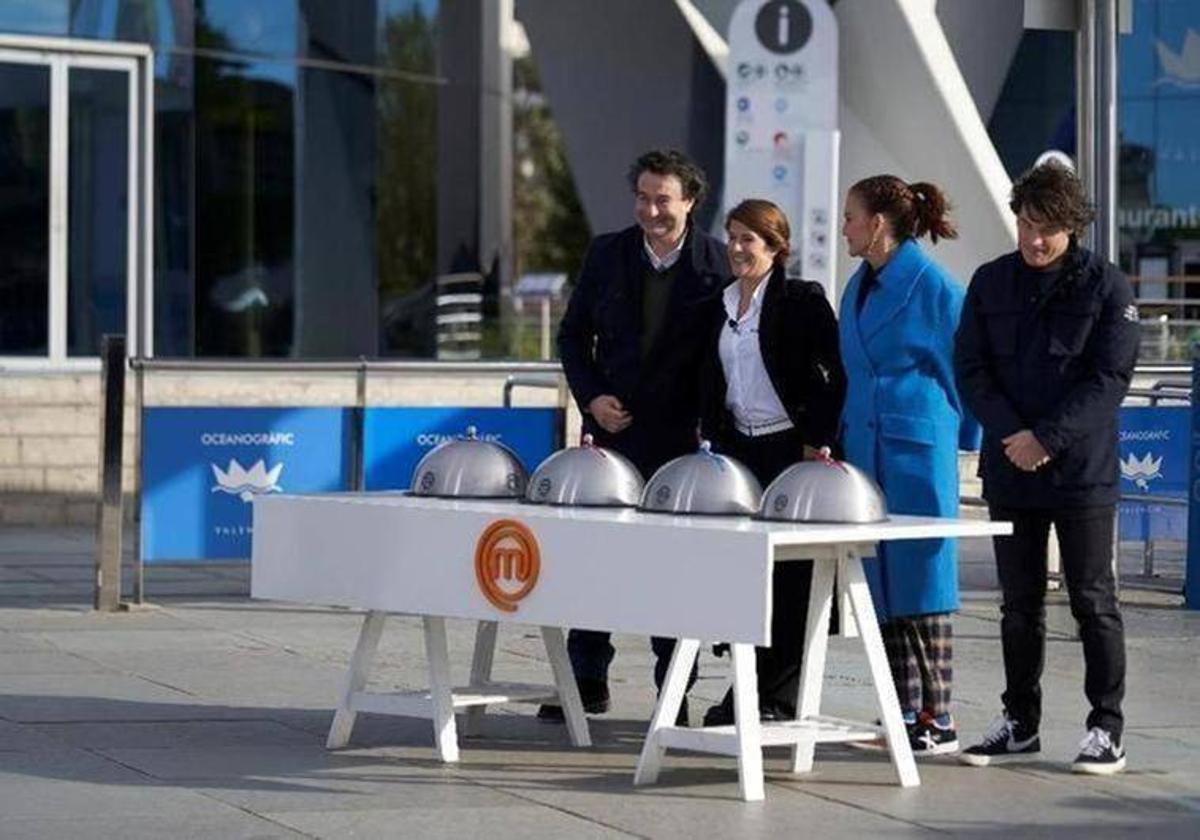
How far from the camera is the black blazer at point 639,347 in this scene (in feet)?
32.4

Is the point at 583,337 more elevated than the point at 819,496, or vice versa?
the point at 583,337

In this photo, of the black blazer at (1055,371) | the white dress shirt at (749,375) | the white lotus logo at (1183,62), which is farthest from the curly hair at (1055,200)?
the white lotus logo at (1183,62)

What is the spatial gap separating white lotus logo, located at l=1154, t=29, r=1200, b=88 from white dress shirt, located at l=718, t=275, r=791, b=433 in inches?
773

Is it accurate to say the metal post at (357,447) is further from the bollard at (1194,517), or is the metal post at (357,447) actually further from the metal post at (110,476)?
the bollard at (1194,517)

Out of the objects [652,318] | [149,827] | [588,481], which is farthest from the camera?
[652,318]

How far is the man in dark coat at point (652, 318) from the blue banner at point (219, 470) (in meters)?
4.45

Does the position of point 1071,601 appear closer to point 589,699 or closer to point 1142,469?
point 589,699

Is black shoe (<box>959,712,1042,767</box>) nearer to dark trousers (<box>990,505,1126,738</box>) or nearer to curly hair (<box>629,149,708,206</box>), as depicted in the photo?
dark trousers (<box>990,505,1126,738</box>)

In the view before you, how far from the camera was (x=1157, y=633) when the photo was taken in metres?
13.4

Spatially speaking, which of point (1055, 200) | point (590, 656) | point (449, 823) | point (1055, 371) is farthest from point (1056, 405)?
point (449, 823)

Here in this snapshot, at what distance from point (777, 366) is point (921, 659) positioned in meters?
1.08

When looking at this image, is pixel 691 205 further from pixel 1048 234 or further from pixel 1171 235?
pixel 1171 235

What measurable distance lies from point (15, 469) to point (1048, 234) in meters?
11.5

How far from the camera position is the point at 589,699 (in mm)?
10211
